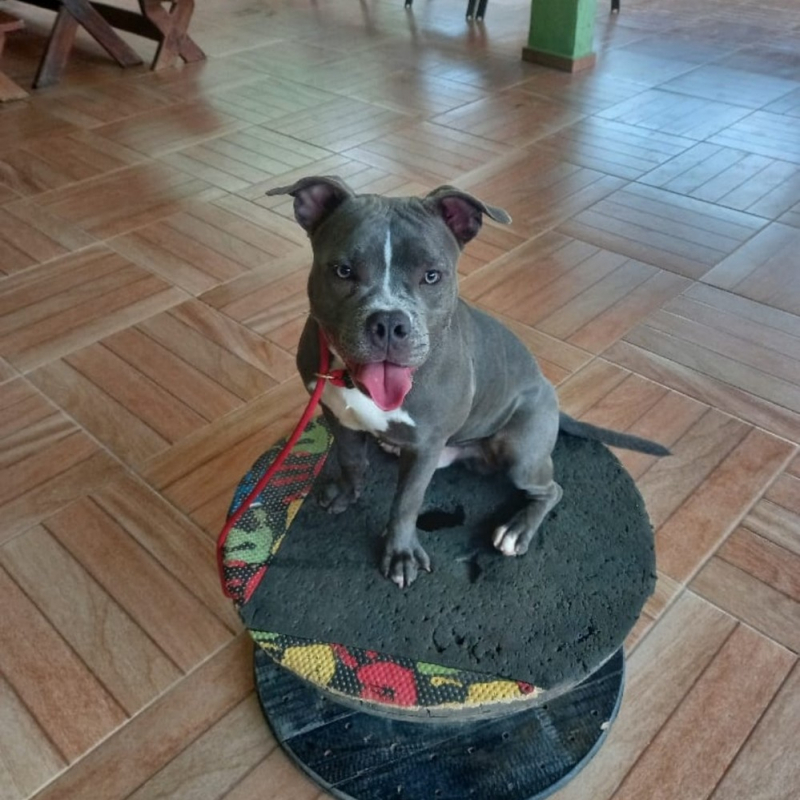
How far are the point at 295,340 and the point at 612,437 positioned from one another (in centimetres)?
108

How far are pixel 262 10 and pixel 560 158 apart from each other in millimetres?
3407

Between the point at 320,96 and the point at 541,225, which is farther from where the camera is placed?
the point at 320,96

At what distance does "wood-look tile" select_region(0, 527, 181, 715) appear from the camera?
150 centimetres

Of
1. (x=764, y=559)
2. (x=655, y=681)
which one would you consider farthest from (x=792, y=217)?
(x=655, y=681)

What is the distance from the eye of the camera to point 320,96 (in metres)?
4.09

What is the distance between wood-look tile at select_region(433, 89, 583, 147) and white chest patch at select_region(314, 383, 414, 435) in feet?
8.37

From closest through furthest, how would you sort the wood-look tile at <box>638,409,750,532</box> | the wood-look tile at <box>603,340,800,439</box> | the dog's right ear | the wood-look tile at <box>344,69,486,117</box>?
the dog's right ear
the wood-look tile at <box>638,409,750,532</box>
the wood-look tile at <box>603,340,800,439</box>
the wood-look tile at <box>344,69,486,117</box>

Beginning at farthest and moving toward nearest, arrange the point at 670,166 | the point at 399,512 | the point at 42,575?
1. the point at 670,166
2. the point at 42,575
3. the point at 399,512

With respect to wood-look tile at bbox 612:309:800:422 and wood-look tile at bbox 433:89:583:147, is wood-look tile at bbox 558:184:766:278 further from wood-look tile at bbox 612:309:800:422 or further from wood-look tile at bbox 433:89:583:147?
wood-look tile at bbox 433:89:583:147

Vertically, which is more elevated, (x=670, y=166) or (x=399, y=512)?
(x=399, y=512)

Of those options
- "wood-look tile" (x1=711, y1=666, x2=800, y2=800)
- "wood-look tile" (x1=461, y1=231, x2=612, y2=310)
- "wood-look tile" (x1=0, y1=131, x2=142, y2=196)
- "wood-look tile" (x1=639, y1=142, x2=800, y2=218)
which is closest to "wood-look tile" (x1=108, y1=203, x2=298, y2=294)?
"wood-look tile" (x1=0, y1=131, x2=142, y2=196)

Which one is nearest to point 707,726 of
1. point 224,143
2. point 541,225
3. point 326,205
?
point 326,205

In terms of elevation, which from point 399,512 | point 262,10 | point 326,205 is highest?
point 326,205

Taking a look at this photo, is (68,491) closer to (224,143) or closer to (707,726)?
(707,726)
